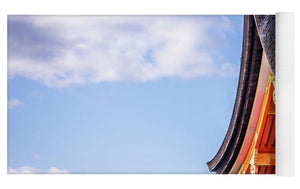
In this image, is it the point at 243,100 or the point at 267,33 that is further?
the point at 243,100

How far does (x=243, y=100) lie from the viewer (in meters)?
1.89

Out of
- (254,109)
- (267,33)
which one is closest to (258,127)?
(254,109)

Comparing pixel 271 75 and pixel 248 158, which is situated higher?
pixel 271 75

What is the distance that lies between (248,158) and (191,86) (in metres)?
0.47

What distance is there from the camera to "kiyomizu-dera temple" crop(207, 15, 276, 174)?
1756mm

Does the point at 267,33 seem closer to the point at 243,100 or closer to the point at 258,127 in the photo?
the point at 243,100

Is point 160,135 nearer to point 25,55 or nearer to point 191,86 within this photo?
point 191,86

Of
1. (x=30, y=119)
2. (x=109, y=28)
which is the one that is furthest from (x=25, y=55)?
(x=109, y=28)

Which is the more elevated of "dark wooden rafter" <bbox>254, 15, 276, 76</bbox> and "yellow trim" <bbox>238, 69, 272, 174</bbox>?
"dark wooden rafter" <bbox>254, 15, 276, 76</bbox>

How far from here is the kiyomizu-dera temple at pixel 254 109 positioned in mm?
1756

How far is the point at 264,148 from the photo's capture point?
192 cm

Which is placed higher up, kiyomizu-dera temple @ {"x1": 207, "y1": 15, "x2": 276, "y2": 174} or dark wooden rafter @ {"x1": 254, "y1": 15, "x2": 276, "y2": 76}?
dark wooden rafter @ {"x1": 254, "y1": 15, "x2": 276, "y2": 76}

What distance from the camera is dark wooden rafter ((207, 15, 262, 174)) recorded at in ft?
5.90

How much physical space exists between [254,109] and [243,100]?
0.23ft
